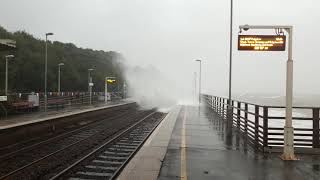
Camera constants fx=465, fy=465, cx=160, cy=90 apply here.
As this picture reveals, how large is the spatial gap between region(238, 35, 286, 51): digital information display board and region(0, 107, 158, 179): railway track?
682 centimetres

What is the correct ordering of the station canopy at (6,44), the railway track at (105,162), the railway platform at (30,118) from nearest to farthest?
1. the railway track at (105,162)
2. the railway platform at (30,118)
3. the station canopy at (6,44)

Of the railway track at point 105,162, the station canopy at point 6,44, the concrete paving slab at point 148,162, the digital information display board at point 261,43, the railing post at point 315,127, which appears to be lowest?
the railway track at point 105,162

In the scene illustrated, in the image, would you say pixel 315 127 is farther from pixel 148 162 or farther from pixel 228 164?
pixel 148 162

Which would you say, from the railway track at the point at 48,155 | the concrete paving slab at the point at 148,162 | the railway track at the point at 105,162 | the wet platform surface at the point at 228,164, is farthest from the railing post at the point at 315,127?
the railway track at the point at 48,155

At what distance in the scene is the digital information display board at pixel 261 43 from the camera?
1416cm

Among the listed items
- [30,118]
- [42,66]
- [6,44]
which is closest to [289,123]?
[6,44]

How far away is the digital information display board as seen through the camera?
14.2m

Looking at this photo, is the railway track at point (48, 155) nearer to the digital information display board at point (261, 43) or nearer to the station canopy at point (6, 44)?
the station canopy at point (6, 44)

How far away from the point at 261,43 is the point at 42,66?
69385mm

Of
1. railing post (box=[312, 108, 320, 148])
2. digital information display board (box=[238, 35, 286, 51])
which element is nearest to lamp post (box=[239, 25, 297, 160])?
digital information display board (box=[238, 35, 286, 51])

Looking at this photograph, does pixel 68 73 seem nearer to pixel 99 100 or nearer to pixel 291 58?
pixel 99 100

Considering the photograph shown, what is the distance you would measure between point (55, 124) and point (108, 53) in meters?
125

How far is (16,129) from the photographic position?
21.5 m

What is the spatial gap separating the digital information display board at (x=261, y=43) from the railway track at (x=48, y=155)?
6817 millimetres
